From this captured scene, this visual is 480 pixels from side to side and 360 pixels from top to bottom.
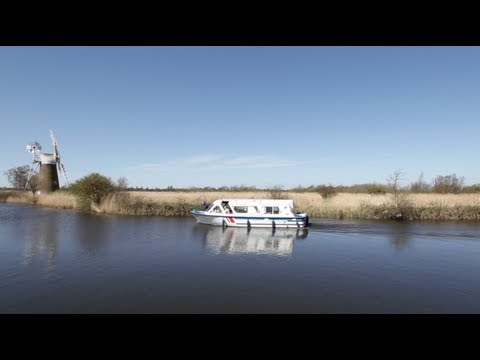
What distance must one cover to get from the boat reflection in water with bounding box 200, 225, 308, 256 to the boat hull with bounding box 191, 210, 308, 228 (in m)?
0.54

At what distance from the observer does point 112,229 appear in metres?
22.5

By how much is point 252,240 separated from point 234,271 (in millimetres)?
7309

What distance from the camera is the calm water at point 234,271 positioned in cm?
957

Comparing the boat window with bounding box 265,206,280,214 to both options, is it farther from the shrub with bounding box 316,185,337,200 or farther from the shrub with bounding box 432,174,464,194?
the shrub with bounding box 432,174,464,194

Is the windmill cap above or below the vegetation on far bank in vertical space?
above

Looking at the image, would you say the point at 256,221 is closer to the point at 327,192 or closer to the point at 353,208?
the point at 353,208

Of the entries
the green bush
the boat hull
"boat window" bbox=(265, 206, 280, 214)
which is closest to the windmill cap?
the green bush

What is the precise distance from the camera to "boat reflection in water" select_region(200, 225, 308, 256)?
17.1m

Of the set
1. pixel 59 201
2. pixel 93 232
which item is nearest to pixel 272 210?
pixel 93 232

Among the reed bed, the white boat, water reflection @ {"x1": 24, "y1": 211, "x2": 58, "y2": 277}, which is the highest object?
the reed bed

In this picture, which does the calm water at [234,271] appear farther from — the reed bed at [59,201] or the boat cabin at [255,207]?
the reed bed at [59,201]

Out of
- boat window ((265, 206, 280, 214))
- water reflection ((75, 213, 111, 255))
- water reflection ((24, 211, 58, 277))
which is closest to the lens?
water reflection ((24, 211, 58, 277))
